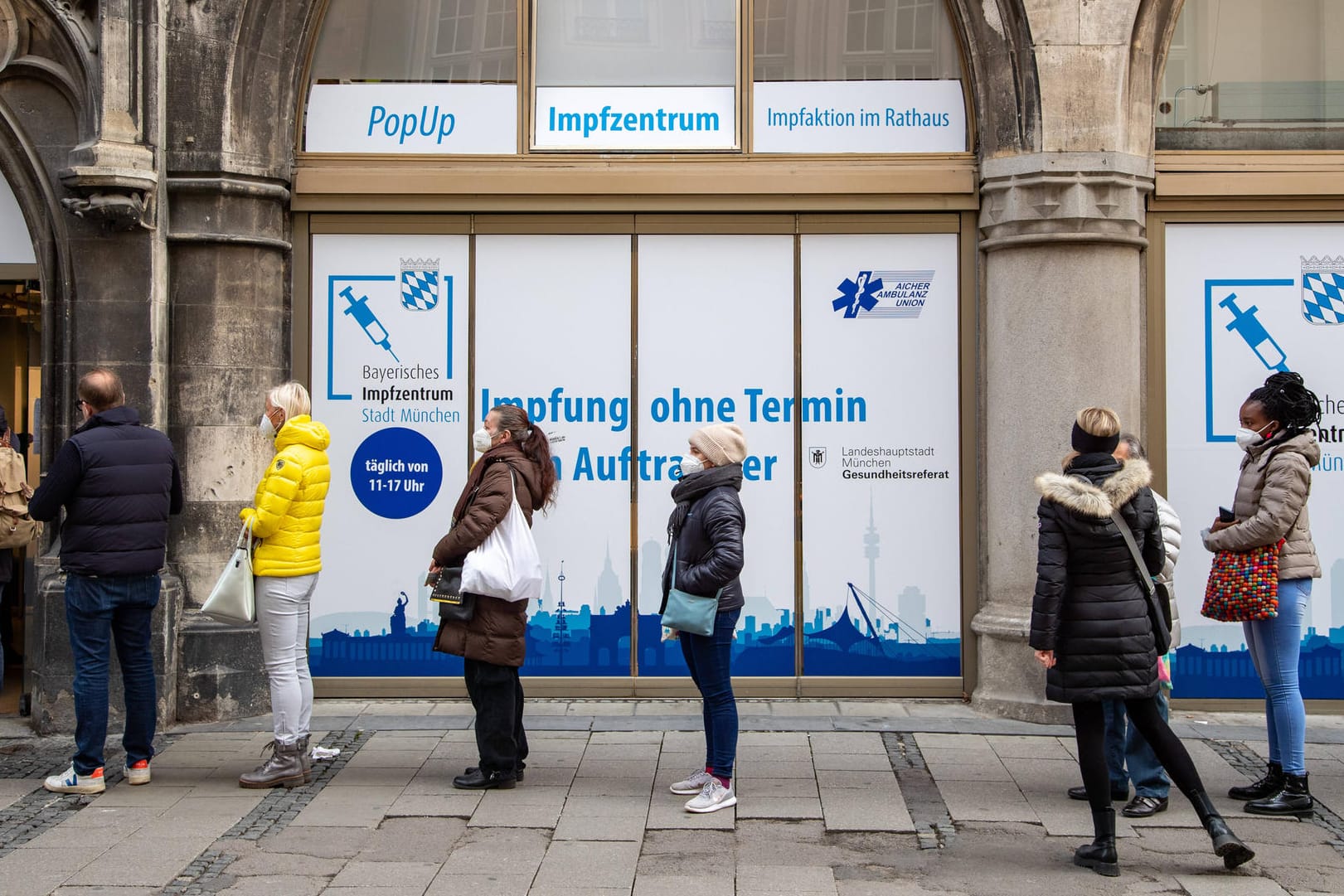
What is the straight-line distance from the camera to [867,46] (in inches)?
336

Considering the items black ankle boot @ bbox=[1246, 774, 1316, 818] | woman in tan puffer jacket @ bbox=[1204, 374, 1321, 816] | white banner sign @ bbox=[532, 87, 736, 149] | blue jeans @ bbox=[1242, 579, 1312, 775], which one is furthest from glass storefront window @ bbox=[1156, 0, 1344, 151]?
black ankle boot @ bbox=[1246, 774, 1316, 818]

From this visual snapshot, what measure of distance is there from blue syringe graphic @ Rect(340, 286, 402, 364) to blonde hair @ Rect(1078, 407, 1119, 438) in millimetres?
4479

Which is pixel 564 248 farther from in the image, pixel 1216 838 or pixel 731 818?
pixel 1216 838

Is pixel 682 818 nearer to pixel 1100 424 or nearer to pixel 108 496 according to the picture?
pixel 1100 424

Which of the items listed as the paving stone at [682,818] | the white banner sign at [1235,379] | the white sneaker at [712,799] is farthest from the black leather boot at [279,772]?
the white banner sign at [1235,379]

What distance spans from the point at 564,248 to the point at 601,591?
2115 millimetres

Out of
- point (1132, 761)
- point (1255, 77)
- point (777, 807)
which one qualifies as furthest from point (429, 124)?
point (1132, 761)

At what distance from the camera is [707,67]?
28.2 ft

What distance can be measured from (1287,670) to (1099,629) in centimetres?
143

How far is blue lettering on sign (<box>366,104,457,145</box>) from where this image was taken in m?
8.56

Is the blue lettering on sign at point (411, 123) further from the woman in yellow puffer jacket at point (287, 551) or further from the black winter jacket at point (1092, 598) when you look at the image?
the black winter jacket at point (1092, 598)

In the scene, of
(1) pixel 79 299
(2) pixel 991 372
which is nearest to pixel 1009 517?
(2) pixel 991 372

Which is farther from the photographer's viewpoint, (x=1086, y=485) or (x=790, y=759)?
(x=790, y=759)

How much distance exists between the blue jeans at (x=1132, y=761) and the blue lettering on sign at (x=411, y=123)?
5159mm
